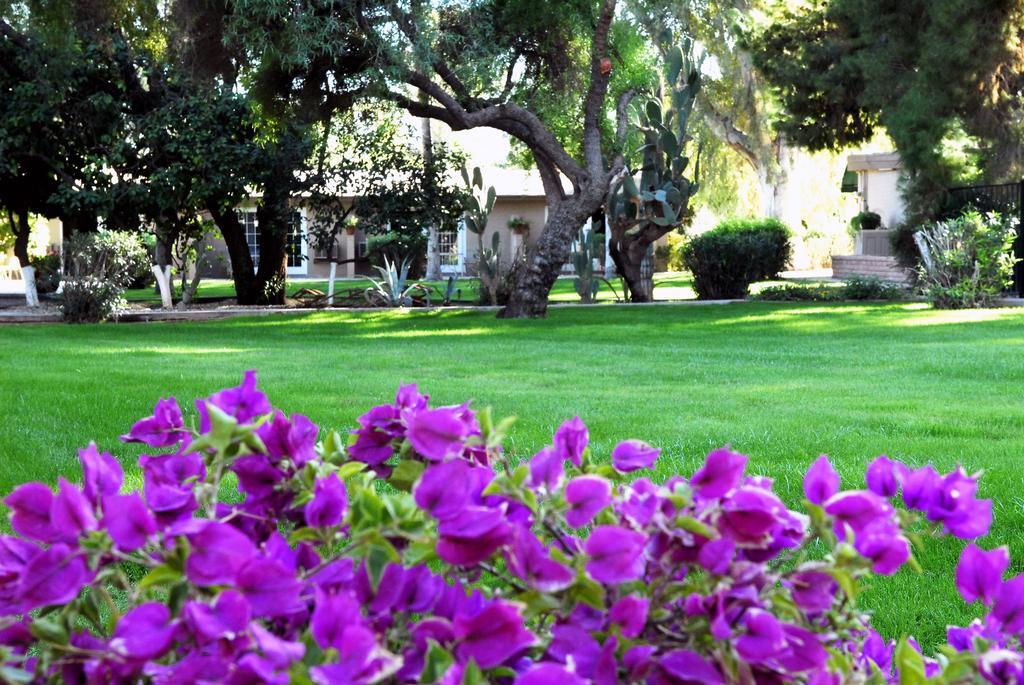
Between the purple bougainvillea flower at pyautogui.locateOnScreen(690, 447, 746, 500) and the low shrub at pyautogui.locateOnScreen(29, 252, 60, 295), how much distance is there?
87.3 ft

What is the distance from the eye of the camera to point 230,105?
19.5 m

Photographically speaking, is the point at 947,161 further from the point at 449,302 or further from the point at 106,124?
the point at 106,124

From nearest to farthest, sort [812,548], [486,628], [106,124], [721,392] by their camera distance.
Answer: [486,628]
[812,548]
[721,392]
[106,124]

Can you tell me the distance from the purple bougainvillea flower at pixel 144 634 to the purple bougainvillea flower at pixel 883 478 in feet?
2.71

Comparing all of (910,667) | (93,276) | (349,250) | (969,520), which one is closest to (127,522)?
(910,667)

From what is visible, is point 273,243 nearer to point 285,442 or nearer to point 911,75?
point 911,75

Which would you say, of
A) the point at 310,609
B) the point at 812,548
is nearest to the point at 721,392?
the point at 812,548

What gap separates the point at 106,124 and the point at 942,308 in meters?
13.1

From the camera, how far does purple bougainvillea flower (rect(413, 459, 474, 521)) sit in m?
1.22

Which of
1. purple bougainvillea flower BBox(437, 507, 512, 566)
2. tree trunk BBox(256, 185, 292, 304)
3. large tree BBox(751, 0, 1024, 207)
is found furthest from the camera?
tree trunk BBox(256, 185, 292, 304)

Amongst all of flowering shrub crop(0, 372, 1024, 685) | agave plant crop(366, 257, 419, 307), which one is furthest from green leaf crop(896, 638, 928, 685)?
agave plant crop(366, 257, 419, 307)

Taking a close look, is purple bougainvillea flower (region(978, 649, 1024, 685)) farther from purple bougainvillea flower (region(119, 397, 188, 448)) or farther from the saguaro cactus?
the saguaro cactus

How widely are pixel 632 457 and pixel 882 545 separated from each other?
0.40 metres

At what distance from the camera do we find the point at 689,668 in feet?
3.94
